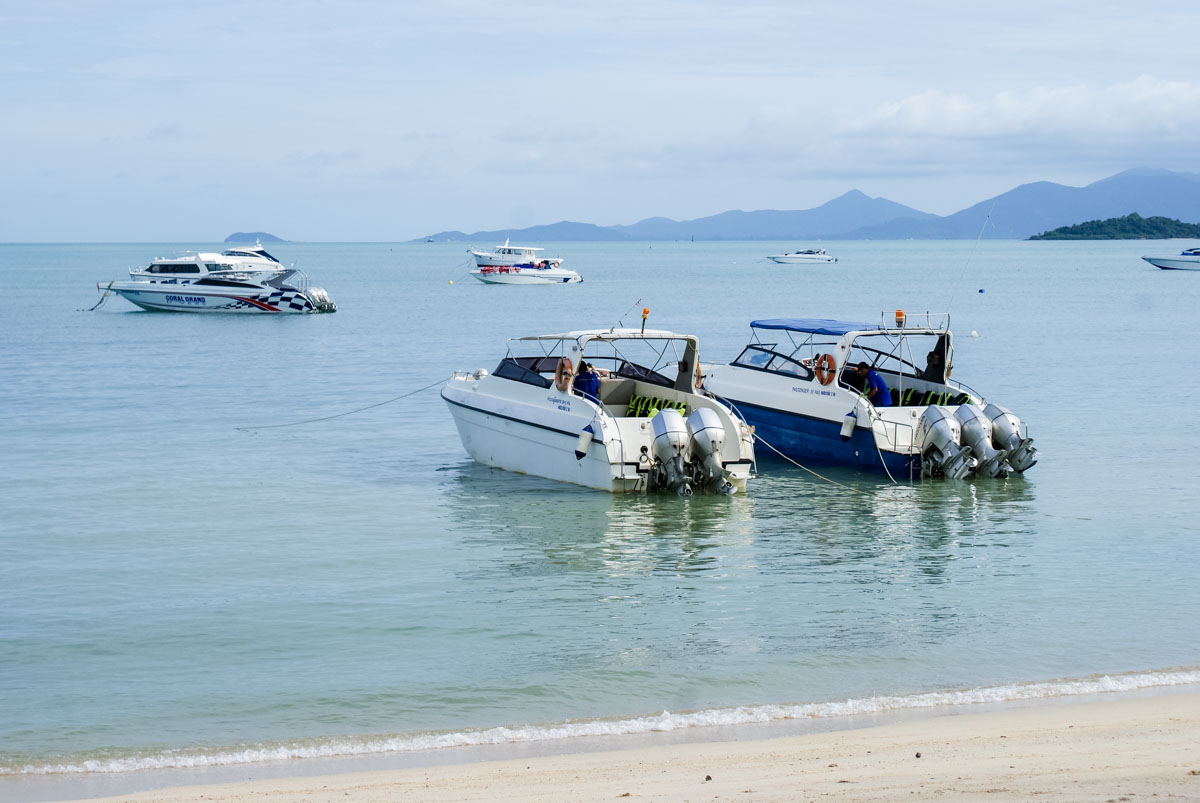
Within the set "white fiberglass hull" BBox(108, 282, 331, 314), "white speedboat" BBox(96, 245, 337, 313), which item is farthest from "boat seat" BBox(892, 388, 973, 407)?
"white fiberglass hull" BBox(108, 282, 331, 314)

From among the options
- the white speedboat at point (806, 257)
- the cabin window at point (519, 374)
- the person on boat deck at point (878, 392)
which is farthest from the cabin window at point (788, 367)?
the white speedboat at point (806, 257)

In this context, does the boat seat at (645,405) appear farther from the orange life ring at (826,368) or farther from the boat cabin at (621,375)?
the orange life ring at (826,368)

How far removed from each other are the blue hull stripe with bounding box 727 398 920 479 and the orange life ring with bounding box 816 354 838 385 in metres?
0.66

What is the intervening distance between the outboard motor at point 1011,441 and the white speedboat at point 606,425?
415cm

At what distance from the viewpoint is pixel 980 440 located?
20.0m

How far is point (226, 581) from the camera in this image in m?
14.4

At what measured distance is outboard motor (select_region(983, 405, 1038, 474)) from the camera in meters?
20.1

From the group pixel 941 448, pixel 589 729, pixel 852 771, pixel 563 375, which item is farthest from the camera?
pixel 941 448

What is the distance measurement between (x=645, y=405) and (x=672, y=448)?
109 inches

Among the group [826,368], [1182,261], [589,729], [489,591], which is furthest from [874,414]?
[1182,261]

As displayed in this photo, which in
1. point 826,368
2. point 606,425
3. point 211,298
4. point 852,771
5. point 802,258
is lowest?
point 852,771

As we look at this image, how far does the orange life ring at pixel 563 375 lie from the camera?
19.3 metres

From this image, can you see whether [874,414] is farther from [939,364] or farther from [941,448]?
[939,364]

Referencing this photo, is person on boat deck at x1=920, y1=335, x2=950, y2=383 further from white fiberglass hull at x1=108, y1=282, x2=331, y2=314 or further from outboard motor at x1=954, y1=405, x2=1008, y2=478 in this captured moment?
white fiberglass hull at x1=108, y1=282, x2=331, y2=314
